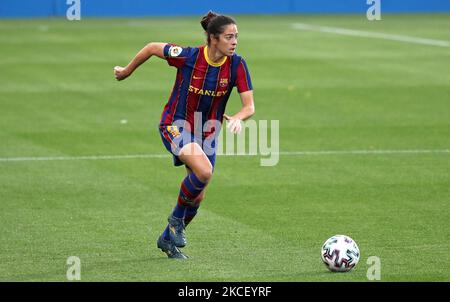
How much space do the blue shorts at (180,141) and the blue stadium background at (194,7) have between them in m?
28.0

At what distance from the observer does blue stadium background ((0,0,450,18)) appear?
37344 mm

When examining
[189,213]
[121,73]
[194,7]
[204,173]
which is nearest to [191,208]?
[189,213]

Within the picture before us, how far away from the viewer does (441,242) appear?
10.1 m

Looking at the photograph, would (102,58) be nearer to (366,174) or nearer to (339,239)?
(366,174)

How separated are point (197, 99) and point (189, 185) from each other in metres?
0.79

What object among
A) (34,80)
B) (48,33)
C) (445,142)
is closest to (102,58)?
(34,80)

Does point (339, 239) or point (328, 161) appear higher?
point (339, 239)

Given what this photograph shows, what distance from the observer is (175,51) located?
9.84m

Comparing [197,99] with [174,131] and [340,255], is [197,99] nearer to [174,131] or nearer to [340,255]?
[174,131]

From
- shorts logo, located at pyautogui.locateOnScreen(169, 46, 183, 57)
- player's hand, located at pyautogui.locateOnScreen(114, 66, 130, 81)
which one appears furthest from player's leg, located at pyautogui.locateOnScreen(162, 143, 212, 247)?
player's hand, located at pyautogui.locateOnScreen(114, 66, 130, 81)

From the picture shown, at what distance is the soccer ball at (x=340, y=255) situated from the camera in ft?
29.3

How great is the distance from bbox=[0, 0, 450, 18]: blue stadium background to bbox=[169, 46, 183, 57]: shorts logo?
2790 cm

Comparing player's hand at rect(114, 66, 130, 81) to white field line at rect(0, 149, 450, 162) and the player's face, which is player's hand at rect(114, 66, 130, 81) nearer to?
the player's face
